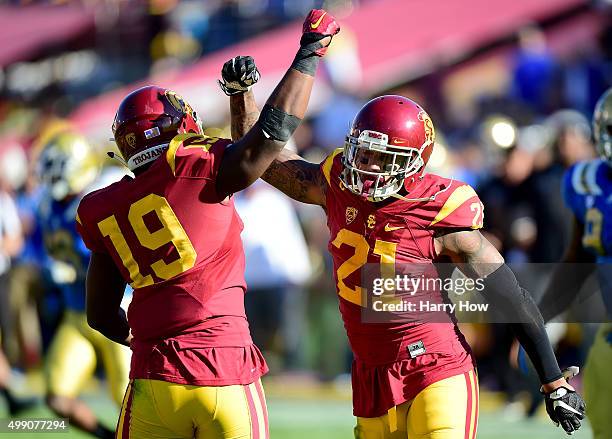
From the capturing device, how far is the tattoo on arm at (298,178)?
441cm

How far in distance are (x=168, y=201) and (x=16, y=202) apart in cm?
721

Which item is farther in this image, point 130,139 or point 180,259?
point 130,139

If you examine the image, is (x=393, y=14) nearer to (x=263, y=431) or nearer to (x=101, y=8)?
(x=101, y=8)

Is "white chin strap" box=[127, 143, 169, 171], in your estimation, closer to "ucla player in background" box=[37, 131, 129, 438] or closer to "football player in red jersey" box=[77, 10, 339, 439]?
"football player in red jersey" box=[77, 10, 339, 439]

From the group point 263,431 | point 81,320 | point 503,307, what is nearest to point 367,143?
point 503,307

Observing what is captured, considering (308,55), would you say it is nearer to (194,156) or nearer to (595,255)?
(194,156)

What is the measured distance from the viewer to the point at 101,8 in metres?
15.2

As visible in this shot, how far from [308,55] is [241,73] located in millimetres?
448

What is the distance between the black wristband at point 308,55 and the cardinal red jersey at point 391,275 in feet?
2.00

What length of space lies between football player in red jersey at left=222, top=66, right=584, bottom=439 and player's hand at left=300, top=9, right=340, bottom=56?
42 centimetres

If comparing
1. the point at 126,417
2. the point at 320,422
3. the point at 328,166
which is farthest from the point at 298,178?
the point at 320,422

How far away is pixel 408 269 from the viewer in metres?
4.05

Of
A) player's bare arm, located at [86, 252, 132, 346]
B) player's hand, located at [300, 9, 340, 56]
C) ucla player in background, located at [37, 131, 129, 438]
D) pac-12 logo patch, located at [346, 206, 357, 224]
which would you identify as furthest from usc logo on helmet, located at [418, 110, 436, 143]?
ucla player in background, located at [37, 131, 129, 438]

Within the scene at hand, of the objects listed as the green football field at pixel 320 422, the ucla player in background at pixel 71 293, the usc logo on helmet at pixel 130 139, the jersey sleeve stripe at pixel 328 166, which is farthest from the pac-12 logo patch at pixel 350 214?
the green football field at pixel 320 422
